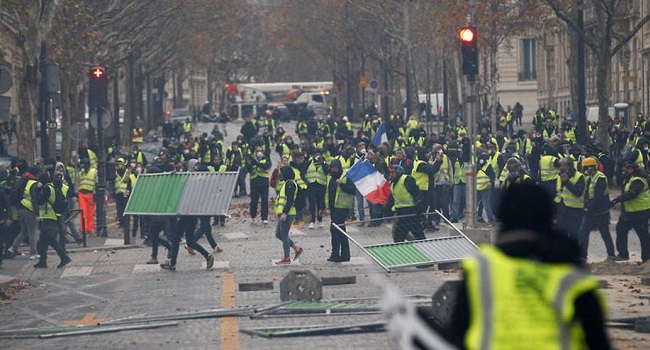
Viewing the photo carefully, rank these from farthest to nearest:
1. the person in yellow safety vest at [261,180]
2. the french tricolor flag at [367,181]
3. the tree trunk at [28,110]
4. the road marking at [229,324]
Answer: the tree trunk at [28,110] → the person in yellow safety vest at [261,180] → the french tricolor flag at [367,181] → the road marking at [229,324]

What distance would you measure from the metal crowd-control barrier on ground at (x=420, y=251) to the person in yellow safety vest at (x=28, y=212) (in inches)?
266

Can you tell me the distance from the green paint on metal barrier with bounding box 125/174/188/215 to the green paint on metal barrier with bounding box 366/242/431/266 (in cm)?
435

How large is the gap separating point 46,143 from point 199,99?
425 feet

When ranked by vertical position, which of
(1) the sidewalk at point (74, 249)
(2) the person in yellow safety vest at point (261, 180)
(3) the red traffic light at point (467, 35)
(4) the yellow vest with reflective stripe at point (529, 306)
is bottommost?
(1) the sidewalk at point (74, 249)

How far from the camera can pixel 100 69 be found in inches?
1249

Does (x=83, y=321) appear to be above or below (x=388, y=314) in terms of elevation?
below

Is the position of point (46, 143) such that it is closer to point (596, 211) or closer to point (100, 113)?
point (100, 113)

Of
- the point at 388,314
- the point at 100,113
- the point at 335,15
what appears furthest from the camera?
the point at 335,15

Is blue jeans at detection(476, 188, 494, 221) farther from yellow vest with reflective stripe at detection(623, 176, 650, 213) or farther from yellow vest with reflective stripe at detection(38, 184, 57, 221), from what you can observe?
yellow vest with reflective stripe at detection(38, 184, 57, 221)

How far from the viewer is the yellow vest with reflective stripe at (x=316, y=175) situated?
30031 millimetres

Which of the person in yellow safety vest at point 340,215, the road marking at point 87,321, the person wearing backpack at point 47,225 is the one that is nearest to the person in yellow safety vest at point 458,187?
the person in yellow safety vest at point 340,215

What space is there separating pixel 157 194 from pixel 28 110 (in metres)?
13.9

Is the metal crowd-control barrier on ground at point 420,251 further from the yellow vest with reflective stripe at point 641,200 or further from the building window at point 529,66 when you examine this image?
the building window at point 529,66

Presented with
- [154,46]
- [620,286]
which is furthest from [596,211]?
[154,46]
